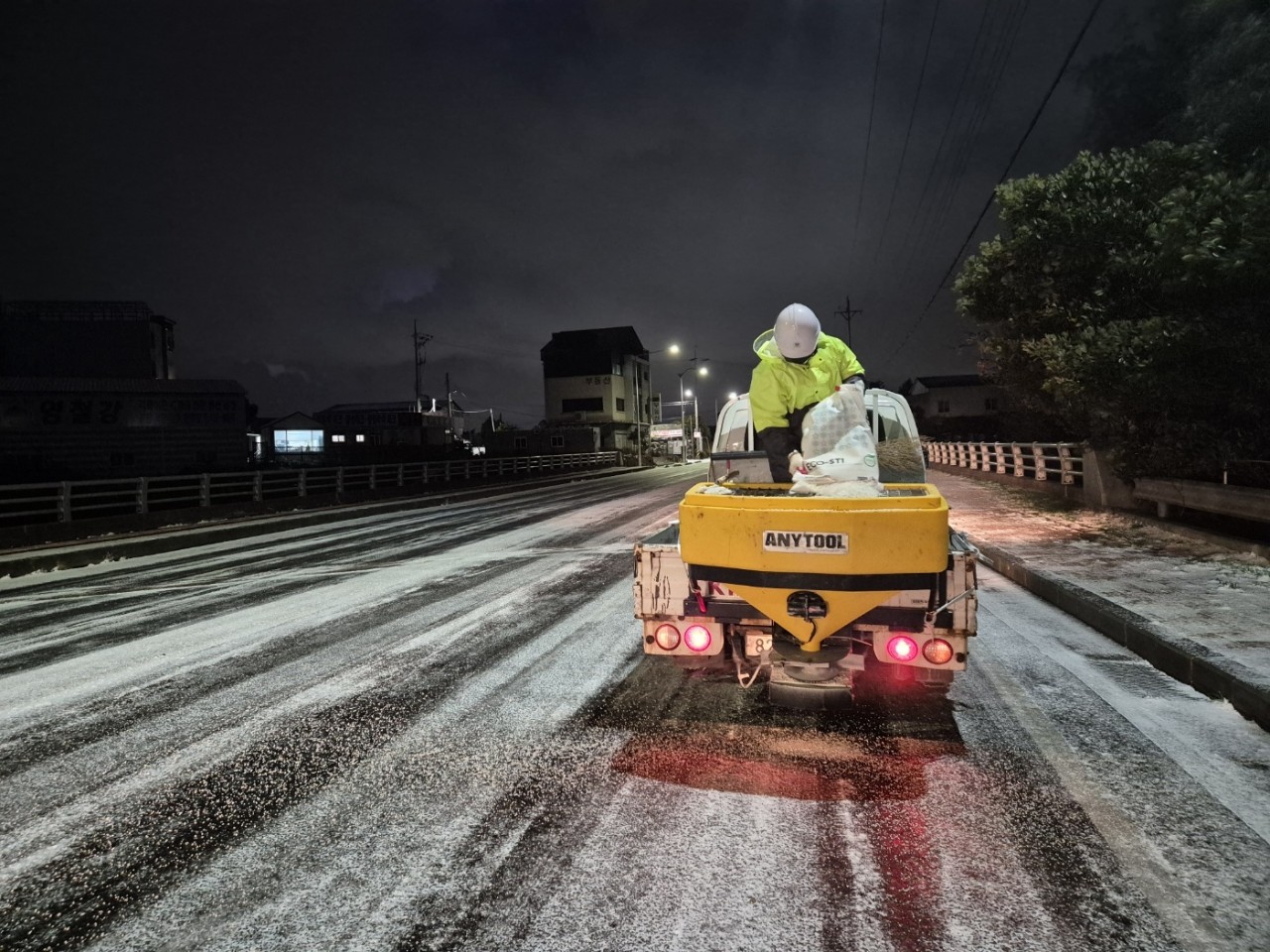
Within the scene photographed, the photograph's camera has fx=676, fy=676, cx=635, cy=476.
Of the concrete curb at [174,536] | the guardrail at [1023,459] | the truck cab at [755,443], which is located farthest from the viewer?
the guardrail at [1023,459]

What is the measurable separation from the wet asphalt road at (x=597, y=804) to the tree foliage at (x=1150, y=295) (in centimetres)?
517

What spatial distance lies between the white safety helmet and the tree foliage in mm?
6224

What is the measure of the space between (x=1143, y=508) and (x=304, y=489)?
21005 millimetres

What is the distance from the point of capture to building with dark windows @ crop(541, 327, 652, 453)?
253 feet

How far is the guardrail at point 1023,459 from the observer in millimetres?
15078

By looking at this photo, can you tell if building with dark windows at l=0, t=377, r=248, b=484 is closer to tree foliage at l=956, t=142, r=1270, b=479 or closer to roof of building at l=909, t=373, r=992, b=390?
tree foliage at l=956, t=142, r=1270, b=479

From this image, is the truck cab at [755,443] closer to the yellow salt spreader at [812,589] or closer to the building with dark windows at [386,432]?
the yellow salt spreader at [812,589]

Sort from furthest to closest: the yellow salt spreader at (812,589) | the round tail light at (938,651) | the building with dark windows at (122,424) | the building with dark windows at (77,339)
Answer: the building with dark windows at (77,339), the building with dark windows at (122,424), the round tail light at (938,651), the yellow salt spreader at (812,589)

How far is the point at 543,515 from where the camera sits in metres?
17.2

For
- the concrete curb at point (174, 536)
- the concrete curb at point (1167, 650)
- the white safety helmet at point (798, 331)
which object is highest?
the white safety helmet at point (798, 331)

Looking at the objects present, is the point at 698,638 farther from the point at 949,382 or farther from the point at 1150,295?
the point at 949,382

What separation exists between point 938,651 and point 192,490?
1847 cm

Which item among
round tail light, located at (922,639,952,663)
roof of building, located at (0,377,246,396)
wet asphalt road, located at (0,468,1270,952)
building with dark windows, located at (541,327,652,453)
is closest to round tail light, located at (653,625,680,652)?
wet asphalt road, located at (0,468,1270,952)

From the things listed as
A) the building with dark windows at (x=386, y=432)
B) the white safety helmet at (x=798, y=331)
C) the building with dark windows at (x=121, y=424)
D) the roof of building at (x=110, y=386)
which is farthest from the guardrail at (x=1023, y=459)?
the roof of building at (x=110, y=386)
